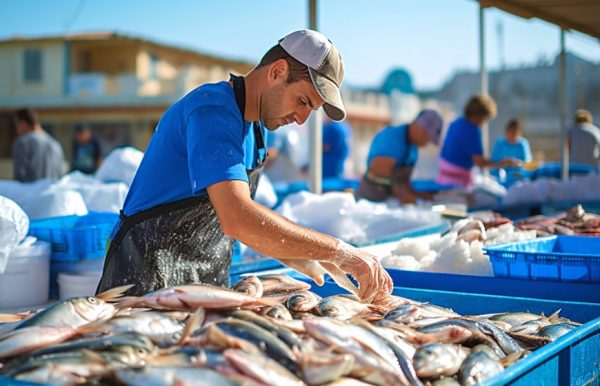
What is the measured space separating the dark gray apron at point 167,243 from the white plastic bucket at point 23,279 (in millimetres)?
1303

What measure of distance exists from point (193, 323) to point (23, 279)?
256 cm

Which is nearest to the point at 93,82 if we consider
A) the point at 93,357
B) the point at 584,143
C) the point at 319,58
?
the point at 584,143

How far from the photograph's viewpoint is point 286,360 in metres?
2.01

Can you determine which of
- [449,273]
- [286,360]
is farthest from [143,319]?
[449,273]

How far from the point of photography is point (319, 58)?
9.21 feet

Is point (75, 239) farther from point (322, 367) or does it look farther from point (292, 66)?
point (322, 367)

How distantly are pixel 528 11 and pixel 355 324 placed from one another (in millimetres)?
6325

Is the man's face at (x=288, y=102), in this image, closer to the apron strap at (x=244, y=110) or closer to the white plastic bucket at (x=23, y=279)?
the apron strap at (x=244, y=110)

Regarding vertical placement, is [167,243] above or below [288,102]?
below

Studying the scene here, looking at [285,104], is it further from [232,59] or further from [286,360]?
[232,59]

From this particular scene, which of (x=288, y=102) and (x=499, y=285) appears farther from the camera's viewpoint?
(x=499, y=285)

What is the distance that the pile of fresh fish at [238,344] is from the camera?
1898 mm

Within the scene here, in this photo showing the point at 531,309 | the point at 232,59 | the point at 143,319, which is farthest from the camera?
the point at 232,59

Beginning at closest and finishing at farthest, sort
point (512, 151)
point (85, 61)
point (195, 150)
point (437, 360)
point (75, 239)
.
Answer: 1. point (437, 360)
2. point (195, 150)
3. point (75, 239)
4. point (512, 151)
5. point (85, 61)
